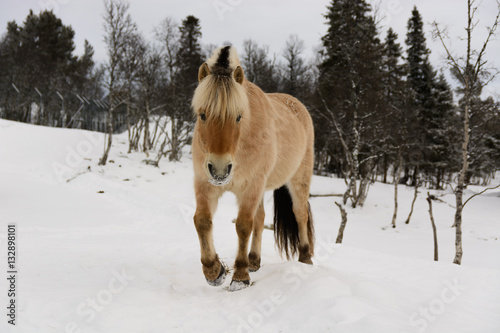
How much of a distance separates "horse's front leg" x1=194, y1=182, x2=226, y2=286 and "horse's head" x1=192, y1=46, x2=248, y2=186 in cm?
61

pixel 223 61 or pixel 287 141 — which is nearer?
pixel 223 61

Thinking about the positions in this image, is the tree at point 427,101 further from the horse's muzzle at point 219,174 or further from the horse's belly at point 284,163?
the horse's muzzle at point 219,174

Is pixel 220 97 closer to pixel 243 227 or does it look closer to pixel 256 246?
pixel 243 227

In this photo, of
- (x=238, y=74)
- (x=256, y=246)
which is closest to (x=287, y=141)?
(x=238, y=74)

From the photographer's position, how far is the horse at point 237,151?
2.90 metres

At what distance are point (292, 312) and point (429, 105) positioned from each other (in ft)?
93.1

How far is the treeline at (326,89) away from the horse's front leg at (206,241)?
8.59m

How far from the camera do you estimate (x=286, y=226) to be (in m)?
5.05

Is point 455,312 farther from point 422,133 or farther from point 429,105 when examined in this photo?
point 429,105

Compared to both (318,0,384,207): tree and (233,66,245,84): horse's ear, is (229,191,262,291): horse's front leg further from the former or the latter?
(318,0,384,207): tree

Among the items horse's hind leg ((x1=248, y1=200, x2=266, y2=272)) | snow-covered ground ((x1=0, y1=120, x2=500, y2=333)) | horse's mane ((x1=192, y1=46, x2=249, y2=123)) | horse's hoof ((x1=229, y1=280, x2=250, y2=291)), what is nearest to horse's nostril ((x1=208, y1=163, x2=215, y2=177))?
horse's mane ((x1=192, y1=46, x2=249, y2=123))

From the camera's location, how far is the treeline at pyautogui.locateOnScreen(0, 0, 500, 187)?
18141 millimetres

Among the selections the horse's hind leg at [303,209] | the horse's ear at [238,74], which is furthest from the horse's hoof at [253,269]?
the horse's ear at [238,74]

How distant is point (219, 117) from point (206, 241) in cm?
131
